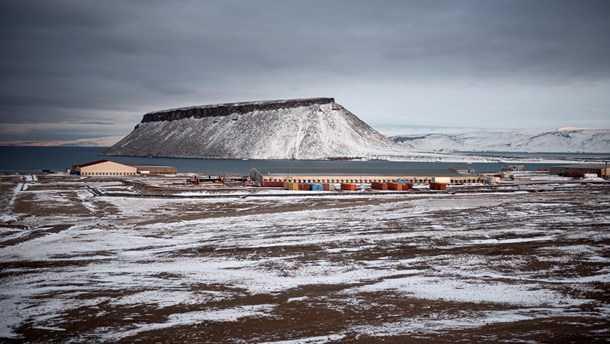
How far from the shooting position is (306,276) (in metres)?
22.1

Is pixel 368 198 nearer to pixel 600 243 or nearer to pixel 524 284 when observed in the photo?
pixel 600 243

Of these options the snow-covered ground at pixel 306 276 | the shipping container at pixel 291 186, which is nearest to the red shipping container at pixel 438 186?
the shipping container at pixel 291 186

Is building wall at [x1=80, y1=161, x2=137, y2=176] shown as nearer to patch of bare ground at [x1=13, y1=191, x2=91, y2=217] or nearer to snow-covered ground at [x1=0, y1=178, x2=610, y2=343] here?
patch of bare ground at [x1=13, y1=191, x2=91, y2=217]

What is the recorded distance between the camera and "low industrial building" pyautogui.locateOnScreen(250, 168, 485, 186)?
3078 inches

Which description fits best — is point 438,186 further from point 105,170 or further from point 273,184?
point 105,170

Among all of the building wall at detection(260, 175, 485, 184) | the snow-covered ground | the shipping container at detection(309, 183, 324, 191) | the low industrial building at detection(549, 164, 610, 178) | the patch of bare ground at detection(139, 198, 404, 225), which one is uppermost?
the low industrial building at detection(549, 164, 610, 178)

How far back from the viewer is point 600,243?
28406 mm

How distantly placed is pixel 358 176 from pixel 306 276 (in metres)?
60.2

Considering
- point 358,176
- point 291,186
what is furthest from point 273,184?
point 358,176

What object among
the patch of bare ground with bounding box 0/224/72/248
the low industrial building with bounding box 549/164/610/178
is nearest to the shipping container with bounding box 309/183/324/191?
the patch of bare ground with bounding box 0/224/72/248

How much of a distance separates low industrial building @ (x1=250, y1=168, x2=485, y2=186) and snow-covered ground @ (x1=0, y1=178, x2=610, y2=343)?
3560cm

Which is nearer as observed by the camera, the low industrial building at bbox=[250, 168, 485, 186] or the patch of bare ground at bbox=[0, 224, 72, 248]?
the patch of bare ground at bbox=[0, 224, 72, 248]

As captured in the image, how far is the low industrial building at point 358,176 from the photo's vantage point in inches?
3078

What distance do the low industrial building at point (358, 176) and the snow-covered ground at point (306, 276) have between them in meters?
35.6
